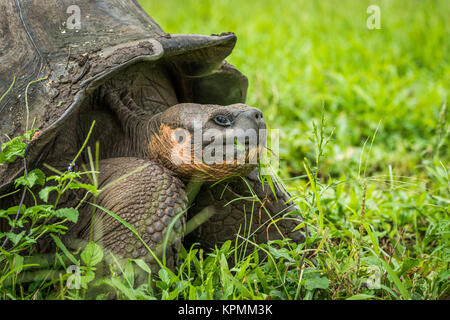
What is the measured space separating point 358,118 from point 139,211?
111 inches

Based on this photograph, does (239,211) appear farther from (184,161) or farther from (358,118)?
(358,118)

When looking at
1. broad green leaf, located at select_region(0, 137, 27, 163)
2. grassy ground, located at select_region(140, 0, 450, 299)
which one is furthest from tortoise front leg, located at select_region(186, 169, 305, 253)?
broad green leaf, located at select_region(0, 137, 27, 163)

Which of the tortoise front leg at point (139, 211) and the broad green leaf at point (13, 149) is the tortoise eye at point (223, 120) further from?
the broad green leaf at point (13, 149)

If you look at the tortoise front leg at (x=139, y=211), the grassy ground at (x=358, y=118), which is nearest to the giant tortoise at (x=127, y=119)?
the tortoise front leg at (x=139, y=211)

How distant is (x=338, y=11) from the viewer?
7.65 m

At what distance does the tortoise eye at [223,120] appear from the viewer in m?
2.06

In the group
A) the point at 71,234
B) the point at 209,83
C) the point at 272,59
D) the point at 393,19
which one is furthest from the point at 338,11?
the point at 71,234

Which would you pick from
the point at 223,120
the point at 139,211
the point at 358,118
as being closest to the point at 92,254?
the point at 139,211

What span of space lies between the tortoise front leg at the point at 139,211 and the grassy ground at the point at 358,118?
0.48m

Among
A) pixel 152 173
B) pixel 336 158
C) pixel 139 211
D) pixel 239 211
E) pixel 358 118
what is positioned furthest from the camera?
pixel 358 118

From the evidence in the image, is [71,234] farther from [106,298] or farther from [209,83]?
[209,83]

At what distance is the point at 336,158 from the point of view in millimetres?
3809

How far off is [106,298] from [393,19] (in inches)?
255
